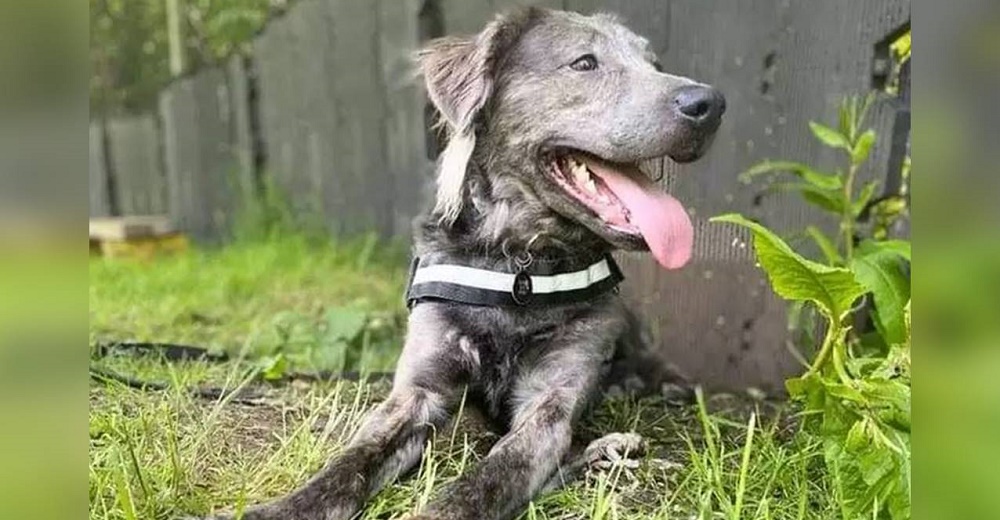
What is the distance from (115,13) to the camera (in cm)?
469

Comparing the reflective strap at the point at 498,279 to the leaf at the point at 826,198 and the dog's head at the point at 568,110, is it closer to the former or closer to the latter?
the dog's head at the point at 568,110

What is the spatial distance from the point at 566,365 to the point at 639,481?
0.41 meters

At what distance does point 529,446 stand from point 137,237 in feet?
15.5

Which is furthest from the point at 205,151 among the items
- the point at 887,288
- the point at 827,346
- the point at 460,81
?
the point at 827,346

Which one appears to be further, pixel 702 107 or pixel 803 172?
pixel 803 172

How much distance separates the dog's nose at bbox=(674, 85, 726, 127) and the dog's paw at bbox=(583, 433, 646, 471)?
699mm

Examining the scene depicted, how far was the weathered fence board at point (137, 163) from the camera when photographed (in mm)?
6445

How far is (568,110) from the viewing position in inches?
99.9

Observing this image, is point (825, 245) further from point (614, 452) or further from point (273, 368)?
point (273, 368)

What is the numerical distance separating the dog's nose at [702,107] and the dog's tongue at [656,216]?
0.17m

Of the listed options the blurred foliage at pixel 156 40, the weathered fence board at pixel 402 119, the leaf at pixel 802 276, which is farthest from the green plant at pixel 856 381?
the blurred foliage at pixel 156 40

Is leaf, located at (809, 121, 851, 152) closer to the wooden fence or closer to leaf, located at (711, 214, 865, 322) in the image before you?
the wooden fence
